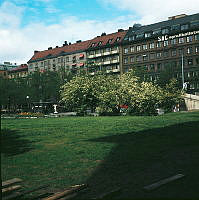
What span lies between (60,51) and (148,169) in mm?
94598

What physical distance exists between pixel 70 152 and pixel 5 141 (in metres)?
6.09

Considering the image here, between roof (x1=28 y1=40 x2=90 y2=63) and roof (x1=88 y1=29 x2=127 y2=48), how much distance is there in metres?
3.14

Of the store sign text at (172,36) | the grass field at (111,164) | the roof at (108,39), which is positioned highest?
the roof at (108,39)

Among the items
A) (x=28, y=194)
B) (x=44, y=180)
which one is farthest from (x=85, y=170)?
(x=28, y=194)

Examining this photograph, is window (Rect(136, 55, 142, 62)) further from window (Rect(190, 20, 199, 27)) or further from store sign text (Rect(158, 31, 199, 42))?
window (Rect(190, 20, 199, 27))

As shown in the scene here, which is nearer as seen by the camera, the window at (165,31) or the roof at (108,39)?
the window at (165,31)

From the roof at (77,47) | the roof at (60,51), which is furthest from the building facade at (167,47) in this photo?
the roof at (60,51)

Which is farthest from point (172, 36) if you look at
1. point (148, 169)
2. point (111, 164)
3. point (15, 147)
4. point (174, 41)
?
point (148, 169)

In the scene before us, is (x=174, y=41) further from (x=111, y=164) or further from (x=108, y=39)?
(x=111, y=164)

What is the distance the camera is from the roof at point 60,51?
9512 cm

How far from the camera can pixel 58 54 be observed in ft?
325

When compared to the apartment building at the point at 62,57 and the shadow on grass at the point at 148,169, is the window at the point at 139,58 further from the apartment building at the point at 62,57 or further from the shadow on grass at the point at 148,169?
the shadow on grass at the point at 148,169

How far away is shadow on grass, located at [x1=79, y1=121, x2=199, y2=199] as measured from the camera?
684cm

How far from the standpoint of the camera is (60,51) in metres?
101
